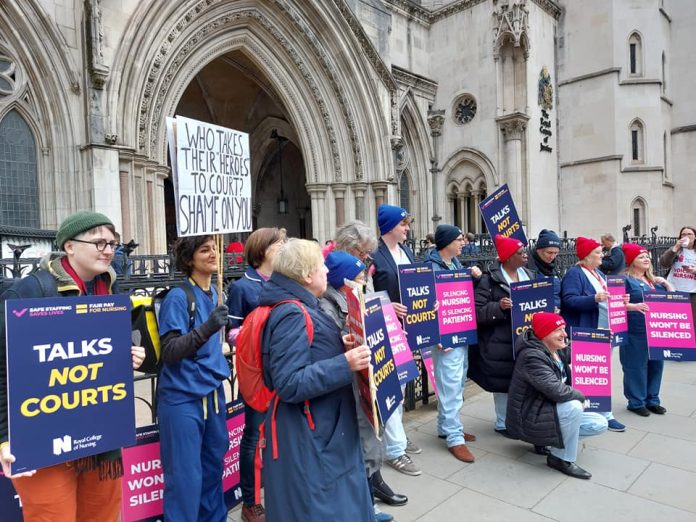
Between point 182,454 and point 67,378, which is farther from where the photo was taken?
point 182,454

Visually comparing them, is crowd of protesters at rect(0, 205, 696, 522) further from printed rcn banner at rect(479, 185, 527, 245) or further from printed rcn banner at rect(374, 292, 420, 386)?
printed rcn banner at rect(479, 185, 527, 245)

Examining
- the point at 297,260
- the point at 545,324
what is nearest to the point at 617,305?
the point at 545,324

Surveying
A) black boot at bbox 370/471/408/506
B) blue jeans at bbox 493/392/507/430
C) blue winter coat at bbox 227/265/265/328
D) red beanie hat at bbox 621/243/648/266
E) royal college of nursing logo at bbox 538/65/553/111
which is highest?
royal college of nursing logo at bbox 538/65/553/111

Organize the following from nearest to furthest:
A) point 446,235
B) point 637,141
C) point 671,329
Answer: point 446,235 < point 671,329 < point 637,141

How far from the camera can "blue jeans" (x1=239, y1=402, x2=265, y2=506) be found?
3.06 metres

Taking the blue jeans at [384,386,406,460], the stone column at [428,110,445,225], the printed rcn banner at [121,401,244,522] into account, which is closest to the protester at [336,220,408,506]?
the blue jeans at [384,386,406,460]

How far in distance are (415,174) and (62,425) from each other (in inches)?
792

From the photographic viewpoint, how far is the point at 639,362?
4.95m

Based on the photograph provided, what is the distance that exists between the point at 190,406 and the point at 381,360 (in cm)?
102

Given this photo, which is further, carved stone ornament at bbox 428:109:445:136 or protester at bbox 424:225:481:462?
carved stone ornament at bbox 428:109:445:136

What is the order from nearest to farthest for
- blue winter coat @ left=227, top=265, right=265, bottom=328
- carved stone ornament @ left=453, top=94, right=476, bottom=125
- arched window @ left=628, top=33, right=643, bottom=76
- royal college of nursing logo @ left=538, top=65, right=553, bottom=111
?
blue winter coat @ left=227, top=265, right=265, bottom=328
carved stone ornament @ left=453, top=94, right=476, bottom=125
royal college of nursing logo @ left=538, top=65, right=553, bottom=111
arched window @ left=628, top=33, right=643, bottom=76

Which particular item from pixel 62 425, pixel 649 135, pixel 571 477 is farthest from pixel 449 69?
pixel 62 425

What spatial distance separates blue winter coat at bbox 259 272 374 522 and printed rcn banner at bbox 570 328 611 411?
2736 millimetres

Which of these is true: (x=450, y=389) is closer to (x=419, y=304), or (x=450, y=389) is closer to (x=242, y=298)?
(x=419, y=304)
